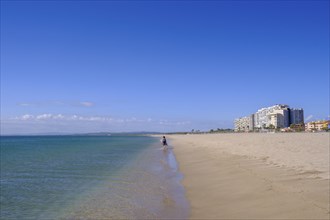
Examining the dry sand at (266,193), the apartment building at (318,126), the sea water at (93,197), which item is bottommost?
the sea water at (93,197)

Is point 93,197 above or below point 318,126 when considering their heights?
below

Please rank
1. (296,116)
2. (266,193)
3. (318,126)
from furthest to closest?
(296,116)
(318,126)
(266,193)

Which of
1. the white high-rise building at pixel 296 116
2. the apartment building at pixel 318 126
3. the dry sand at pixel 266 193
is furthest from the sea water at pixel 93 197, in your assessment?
the white high-rise building at pixel 296 116

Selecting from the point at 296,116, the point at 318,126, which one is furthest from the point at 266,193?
the point at 296,116

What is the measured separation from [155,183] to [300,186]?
7793 mm

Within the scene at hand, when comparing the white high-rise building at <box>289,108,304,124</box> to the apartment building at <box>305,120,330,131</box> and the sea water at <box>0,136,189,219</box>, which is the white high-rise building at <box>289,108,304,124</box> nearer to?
the apartment building at <box>305,120,330,131</box>

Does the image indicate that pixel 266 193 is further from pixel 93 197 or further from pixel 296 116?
pixel 296 116

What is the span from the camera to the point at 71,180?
60.0 ft

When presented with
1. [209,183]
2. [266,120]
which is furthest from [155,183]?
[266,120]

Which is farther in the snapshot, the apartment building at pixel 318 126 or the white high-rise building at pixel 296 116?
the white high-rise building at pixel 296 116

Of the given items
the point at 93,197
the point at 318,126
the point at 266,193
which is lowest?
the point at 93,197

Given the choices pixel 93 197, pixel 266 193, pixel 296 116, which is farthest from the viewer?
pixel 296 116

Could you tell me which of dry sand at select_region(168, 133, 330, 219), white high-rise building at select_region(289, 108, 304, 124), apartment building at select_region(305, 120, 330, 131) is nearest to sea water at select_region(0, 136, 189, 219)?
dry sand at select_region(168, 133, 330, 219)

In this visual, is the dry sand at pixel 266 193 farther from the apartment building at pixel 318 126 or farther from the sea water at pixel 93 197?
the apartment building at pixel 318 126
